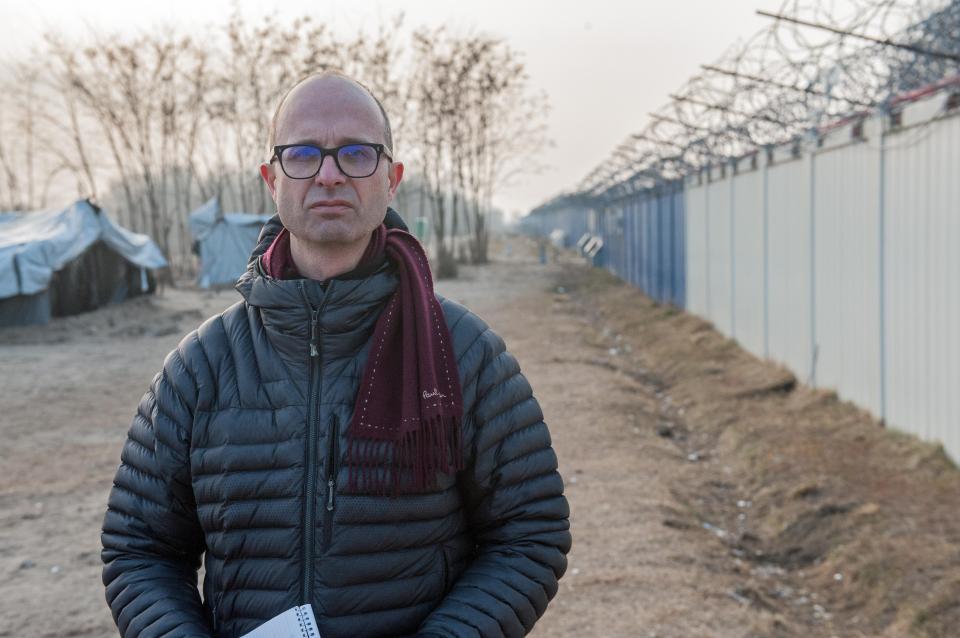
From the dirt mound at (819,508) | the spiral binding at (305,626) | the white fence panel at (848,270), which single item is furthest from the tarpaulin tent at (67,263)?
the spiral binding at (305,626)

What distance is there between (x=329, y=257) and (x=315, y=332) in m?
0.14

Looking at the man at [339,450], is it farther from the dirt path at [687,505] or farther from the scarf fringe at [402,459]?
the dirt path at [687,505]

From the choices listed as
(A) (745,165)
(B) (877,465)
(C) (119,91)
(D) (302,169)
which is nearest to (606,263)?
(C) (119,91)

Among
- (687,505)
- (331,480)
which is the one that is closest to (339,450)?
(331,480)

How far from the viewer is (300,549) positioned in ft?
5.70

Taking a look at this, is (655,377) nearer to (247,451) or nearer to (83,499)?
(83,499)

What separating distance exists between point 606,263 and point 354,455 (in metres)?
31.2

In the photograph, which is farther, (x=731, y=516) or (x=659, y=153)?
(x=659, y=153)

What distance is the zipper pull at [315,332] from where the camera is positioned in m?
1.76

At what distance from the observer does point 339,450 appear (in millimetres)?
1738

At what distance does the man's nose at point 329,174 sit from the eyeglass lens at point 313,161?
0.5 inches

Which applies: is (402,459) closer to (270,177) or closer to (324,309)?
(324,309)

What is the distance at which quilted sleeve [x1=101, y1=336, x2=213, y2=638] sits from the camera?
179cm

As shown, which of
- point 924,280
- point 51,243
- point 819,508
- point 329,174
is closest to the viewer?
point 329,174
